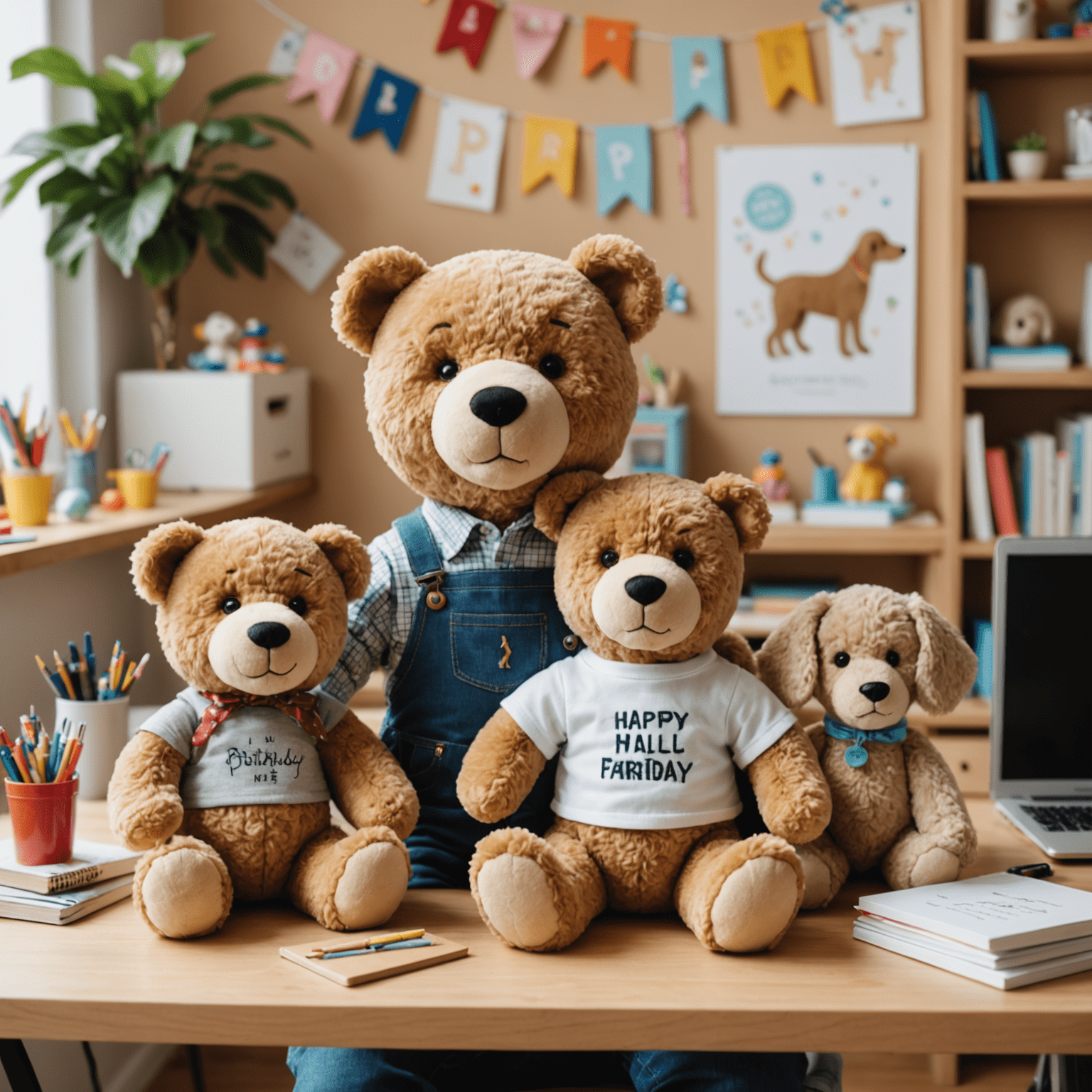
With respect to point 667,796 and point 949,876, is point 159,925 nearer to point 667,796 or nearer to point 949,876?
point 667,796

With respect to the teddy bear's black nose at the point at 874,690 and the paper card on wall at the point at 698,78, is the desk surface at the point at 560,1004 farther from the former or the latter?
the paper card on wall at the point at 698,78

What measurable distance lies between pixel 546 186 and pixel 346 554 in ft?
5.74

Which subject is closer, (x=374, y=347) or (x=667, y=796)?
(x=667, y=796)

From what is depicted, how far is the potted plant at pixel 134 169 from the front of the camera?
6.50 feet

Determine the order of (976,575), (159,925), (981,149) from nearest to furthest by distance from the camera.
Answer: (159,925)
(981,149)
(976,575)

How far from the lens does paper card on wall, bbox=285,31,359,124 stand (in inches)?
100

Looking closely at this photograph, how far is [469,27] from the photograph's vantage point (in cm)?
253

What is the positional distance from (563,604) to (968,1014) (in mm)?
437

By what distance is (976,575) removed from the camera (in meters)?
2.59

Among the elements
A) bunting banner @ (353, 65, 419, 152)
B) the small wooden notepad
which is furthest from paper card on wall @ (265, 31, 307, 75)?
the small wooden notepad

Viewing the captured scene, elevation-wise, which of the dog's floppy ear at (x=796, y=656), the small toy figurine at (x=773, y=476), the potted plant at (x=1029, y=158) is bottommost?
the dog's floppy ear at (x=796, y=656)

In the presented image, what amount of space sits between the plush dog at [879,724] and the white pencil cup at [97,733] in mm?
759

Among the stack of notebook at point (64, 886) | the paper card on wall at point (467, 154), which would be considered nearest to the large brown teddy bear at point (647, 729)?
the stack of notebook at point (64, 886)

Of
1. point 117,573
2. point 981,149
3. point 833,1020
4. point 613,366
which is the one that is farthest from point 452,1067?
point 981,149
